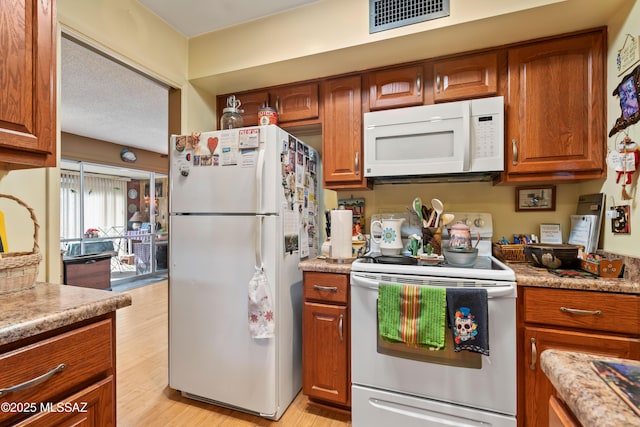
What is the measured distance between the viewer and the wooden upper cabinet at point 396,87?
5.89ft

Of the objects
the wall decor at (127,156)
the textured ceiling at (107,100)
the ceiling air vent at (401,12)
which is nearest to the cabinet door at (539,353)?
the ceiling air vent at (401,12)

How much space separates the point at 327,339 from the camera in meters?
1.64

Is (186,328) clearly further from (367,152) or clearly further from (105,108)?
(105,108)

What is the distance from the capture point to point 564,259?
1438 mm

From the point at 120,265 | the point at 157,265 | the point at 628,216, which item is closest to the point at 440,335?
the point at 628,216

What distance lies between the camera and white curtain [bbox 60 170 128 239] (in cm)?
496

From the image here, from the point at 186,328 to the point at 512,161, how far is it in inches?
85.3

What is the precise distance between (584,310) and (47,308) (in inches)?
78.3

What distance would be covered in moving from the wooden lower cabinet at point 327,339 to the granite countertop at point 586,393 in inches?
42.9

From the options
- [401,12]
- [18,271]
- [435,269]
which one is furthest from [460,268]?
[18,271]

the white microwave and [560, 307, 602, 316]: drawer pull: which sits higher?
the white microwave

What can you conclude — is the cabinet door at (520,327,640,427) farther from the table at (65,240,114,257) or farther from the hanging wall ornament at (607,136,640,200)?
the table at (65,240,114,257)

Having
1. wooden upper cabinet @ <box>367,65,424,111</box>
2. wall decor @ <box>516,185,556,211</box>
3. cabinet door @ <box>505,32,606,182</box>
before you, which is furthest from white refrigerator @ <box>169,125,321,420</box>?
wall decor @ <box>516,185,556,211</box>

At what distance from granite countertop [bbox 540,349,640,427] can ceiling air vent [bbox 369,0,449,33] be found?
1.63 m
